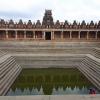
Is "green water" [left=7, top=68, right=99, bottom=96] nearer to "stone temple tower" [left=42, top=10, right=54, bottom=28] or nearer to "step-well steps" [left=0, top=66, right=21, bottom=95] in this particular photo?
"step-well steps" [left=0, top=66, right=21, bottom=95]

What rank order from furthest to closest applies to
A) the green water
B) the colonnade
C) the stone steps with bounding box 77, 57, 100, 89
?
the colonnade, the stone steps with bounding box 77, 57, 100, 89, the green water

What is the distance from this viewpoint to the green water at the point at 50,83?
13.8m

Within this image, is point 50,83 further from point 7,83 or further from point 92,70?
point 92,70

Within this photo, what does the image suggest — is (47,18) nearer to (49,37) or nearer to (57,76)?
(49,37)

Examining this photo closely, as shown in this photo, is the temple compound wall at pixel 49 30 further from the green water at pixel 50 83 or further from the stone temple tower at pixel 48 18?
the green water at pixel 50 83

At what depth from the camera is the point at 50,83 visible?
15.9 metres

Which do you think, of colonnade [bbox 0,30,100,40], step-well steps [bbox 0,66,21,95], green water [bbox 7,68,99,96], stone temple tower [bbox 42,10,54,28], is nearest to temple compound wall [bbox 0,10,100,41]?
colonnade [bbox 0,30,100,40]

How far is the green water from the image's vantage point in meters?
13.8

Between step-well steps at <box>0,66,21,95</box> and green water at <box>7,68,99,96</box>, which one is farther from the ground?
step-well steps at <box>0,66,21,95</box>

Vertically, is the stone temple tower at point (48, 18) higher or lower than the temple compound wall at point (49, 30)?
higher

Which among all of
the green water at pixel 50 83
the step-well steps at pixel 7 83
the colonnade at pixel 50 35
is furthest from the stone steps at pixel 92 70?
the colonnade at pixel 50 35

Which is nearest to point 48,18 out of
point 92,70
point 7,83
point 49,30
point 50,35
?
point 50,35
